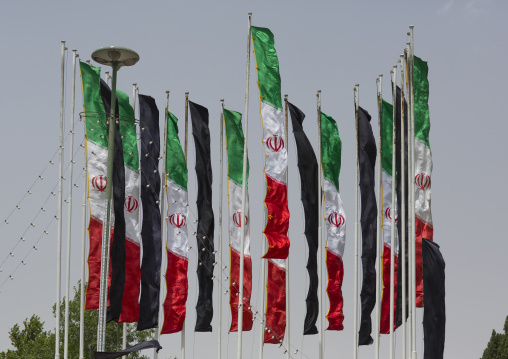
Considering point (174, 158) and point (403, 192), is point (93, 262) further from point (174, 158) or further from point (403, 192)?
point (403, 192)

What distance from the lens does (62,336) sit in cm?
4575

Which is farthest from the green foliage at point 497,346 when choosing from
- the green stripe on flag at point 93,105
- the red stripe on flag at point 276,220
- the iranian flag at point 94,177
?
the green stripe on flag at point 93,105

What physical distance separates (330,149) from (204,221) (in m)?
5.39

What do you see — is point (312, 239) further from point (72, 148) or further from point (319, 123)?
point (72, 148)

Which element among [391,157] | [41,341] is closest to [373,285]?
[391,157]

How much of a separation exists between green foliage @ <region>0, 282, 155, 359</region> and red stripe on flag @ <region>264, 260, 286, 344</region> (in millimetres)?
15605

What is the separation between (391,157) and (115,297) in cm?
1130

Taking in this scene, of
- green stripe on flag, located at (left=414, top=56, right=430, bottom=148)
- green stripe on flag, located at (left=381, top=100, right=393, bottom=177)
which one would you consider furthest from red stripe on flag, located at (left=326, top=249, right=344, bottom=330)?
green stripe on flag, located at (left=414, top=56, right=430, bottom=148)

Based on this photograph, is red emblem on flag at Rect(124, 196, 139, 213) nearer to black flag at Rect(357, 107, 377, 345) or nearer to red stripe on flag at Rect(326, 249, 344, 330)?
red stripe on flag at Rect(326, 249, 344, 330)

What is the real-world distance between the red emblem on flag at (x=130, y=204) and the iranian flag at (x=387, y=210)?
8513 millimetres

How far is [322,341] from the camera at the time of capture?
3098 centimetres

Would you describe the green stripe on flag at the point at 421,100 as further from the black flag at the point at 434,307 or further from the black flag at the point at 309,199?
the black flag at the point at 434,307

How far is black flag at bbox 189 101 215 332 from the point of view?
2958 centimetres

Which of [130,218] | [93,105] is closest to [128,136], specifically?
[93,105]
